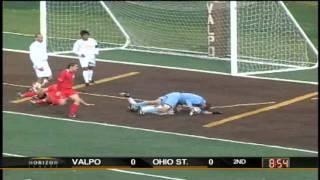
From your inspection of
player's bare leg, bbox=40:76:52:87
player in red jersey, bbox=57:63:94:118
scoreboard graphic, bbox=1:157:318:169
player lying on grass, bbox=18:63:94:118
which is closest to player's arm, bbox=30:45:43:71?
player's bare leg, bbox=40:76:52:87

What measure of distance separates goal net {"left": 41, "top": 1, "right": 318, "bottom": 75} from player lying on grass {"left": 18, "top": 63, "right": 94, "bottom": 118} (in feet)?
20.4

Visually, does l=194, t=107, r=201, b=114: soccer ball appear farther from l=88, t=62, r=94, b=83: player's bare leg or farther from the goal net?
the goal net

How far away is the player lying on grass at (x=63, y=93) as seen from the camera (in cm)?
1980

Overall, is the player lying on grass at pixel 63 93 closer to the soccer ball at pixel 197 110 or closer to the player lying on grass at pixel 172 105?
the player lying on grass at pixel 172 105

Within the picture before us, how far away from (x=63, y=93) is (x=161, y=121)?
2503 mm

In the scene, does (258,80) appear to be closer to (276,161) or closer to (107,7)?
(107,7)

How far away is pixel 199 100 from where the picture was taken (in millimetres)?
20000

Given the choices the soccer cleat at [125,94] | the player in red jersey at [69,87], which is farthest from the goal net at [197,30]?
the player in red jersey at [69,87]

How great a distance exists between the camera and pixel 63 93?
2030cm

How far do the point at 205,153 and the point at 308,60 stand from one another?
11246 mm

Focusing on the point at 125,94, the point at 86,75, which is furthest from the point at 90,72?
the point at 125,94

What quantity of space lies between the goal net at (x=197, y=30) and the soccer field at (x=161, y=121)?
729 mm

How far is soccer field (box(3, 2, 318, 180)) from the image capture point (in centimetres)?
1631

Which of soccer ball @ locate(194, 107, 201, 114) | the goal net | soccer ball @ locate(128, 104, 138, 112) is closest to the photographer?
soccer ball @ locate(194, 107, 201, 114)
